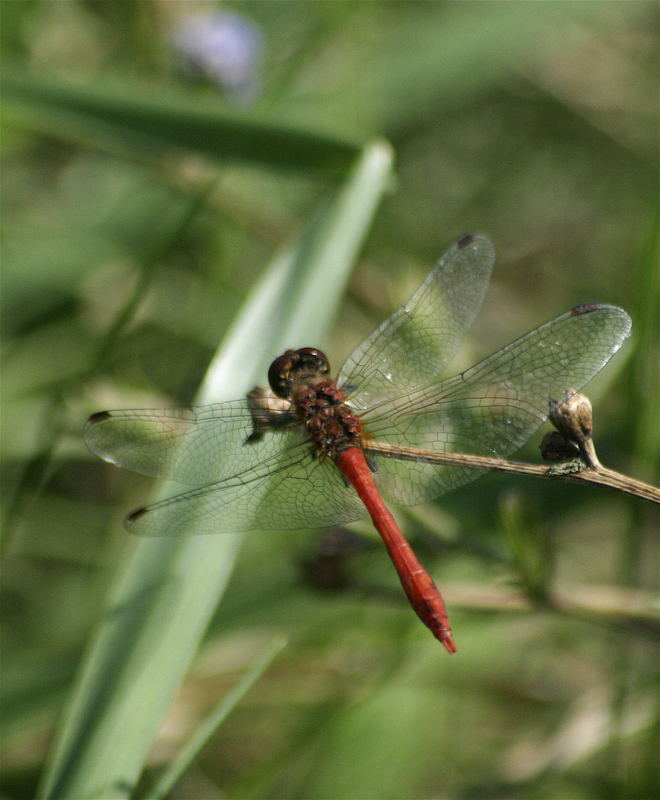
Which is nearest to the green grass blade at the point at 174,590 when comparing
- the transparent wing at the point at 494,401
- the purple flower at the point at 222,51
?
the transparent wing at the point at 494,401

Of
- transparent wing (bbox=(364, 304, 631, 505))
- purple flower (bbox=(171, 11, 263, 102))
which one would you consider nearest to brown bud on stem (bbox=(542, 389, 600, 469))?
transparent wing (bbox=(364, 304, 631, 505))

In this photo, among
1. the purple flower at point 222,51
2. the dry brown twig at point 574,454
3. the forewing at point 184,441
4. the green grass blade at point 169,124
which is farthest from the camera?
the purple flower at point 222,51

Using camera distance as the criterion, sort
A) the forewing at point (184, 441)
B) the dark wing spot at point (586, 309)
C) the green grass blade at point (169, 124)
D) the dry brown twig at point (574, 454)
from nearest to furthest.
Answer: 1. the dry brown twig at point (574, 454)
2. the dark wing spot at point (586, 309)
3. the forewing at point (184, 441)
4. the green grass blade at point (169, 124)

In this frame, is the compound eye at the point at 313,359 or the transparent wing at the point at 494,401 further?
the compound eye at the point at 313,359

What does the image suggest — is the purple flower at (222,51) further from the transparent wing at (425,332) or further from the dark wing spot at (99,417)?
the dark wing spot at (99,417)

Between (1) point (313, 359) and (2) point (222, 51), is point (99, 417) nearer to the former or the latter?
(1) point (313, 359)

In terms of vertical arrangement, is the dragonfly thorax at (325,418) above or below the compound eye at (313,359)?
below

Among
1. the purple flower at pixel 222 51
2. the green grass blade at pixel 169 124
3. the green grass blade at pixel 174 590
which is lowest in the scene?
the green grass blade at pixel 174 590

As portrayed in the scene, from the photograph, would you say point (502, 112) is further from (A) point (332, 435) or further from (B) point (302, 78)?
(A) point (332, 435)

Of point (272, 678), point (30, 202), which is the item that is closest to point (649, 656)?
point (272, 678)
